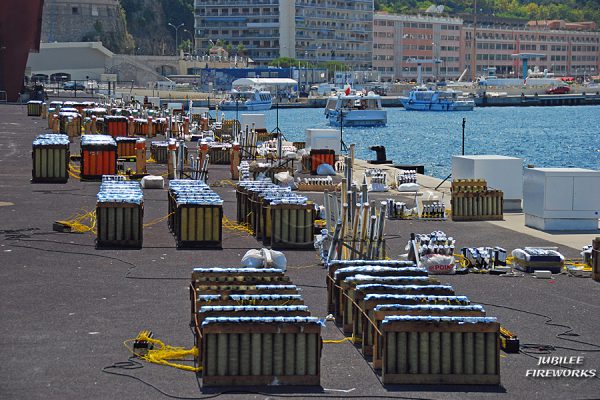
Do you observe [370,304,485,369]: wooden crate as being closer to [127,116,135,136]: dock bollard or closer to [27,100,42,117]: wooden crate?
[127,116,135,136]: dock bollard

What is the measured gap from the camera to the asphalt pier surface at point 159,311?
16109 millimetres

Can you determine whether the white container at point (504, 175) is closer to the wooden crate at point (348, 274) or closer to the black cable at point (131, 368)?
the wooden crate at point (348, 274)

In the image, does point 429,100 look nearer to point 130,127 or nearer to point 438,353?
point 130,127

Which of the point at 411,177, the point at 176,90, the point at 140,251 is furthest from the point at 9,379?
the point at 176,90

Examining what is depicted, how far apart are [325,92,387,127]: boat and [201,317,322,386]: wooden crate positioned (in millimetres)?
122638

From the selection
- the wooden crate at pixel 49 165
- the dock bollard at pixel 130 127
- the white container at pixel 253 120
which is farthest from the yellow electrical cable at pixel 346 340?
the dock bollard at pixel 130 127

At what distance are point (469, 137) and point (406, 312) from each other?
12451 cm

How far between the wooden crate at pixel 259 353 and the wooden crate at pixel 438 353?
3.39ft

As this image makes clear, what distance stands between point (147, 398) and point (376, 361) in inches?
135

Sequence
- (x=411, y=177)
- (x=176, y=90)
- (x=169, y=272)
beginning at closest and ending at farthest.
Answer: (x=169, y=272), (x=411, y=177), (x=176, y=90)

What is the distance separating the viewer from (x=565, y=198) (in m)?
31.8

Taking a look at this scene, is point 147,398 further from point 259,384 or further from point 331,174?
point 331,174

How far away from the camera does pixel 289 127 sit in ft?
504

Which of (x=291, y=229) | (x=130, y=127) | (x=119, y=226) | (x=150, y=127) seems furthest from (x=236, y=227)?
(x=150, y=127)
